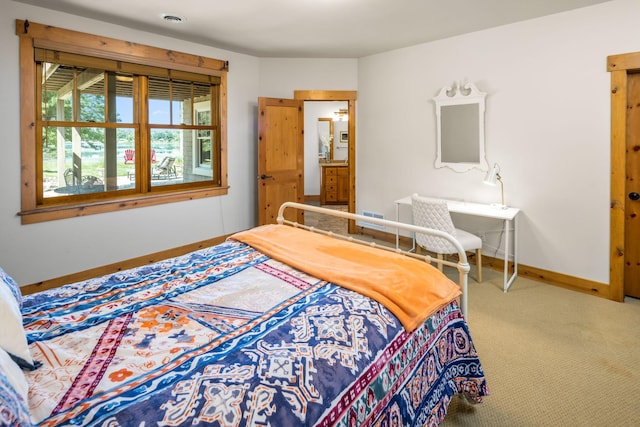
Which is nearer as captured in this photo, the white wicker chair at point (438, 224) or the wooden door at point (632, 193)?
the wooden door at point (632, 193)

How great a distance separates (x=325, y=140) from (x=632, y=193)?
5.98m

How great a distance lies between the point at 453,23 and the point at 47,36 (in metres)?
3.63

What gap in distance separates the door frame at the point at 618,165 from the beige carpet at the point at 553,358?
9.8 inches

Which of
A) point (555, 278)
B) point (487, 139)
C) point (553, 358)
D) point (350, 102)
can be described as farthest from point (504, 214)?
point (350, 102)

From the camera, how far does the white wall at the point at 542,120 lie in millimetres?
3164

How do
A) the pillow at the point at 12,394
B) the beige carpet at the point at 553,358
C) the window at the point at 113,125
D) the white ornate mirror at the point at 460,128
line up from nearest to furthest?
the pillow at the point at 12,394, the beige carpet at the point at 553,358, the window at the point at 113,125, the white ornate mirror at the point at 460,128

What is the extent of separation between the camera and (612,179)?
3.12 meters

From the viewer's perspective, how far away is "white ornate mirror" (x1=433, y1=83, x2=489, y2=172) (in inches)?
155

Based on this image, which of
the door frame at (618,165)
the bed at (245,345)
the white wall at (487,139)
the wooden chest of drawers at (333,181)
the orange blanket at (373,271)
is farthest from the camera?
the wooden chest of drawers at (333,181)

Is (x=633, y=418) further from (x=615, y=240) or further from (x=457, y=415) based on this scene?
(x=615, y=240)

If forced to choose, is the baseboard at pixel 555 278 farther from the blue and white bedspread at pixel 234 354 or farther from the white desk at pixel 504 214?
the blue and white bedspread at pixel 234 354

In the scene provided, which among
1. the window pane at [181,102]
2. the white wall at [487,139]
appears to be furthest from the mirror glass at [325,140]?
the window pane at [181,102]

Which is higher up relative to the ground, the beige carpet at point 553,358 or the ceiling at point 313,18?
the ceiling at point 313,18

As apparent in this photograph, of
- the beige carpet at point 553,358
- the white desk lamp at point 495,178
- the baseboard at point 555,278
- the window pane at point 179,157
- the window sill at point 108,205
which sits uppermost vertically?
the window pane at point 179,157
